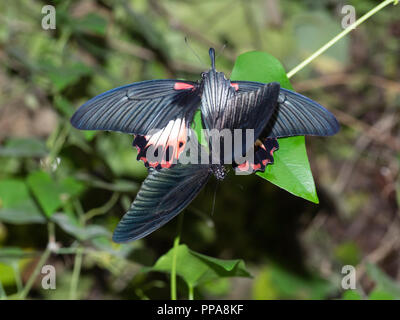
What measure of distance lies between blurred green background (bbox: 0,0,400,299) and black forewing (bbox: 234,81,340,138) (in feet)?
2.01

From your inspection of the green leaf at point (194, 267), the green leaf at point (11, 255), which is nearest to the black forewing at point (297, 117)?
the green leaf at point (194, 267)

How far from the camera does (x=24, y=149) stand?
1336mm

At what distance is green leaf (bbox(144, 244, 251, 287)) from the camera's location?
0.90m

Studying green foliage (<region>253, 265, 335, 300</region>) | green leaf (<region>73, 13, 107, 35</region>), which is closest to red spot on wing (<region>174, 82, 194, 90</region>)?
green leaf (<region>73, 13, 107, 35</region>)

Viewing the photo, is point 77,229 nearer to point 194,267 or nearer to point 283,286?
point 194,267

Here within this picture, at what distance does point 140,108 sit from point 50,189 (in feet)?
1.49

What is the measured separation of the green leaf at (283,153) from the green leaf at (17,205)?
717mm

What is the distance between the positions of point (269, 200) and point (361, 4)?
3.20 ft

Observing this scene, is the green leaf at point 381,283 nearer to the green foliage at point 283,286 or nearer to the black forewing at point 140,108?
the green foliage at point 283,286

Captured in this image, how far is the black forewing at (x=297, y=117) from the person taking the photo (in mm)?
804

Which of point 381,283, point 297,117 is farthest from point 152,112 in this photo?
point 381,283

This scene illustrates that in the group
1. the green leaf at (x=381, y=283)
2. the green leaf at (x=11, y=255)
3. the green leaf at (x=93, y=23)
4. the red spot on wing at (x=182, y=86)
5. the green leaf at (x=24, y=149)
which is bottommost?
the green leaf at (x=381, y=283)

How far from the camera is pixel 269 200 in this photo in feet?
6.40

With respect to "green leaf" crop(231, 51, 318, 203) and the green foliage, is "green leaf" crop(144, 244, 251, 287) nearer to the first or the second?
"green leaf" crop(231, 51, 318, 203)
